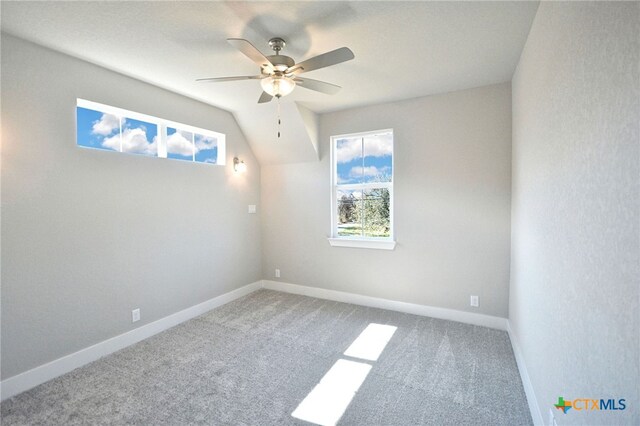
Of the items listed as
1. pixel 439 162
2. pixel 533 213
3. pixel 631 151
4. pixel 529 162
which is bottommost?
pixel 533 213

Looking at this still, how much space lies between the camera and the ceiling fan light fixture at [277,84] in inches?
82.7

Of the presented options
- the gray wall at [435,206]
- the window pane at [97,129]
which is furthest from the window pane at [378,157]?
the window pane at [97,129]

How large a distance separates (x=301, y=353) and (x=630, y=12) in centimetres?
284

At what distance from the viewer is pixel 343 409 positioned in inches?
77.0

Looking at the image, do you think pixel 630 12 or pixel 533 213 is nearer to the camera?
pixel 630 12

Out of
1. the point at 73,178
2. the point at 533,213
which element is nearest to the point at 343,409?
the point at 533,213

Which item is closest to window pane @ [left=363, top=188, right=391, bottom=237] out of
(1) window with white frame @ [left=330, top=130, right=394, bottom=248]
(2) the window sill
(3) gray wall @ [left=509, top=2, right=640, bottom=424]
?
(1) window with white frame @ [left=330, top=130, right=394, bottom=248]

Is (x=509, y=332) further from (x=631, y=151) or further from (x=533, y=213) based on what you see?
(x=631, y=151)

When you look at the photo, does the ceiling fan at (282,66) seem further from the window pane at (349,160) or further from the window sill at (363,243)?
the window sill at (363,243)

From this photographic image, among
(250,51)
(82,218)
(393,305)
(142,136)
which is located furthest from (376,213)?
(82,218)

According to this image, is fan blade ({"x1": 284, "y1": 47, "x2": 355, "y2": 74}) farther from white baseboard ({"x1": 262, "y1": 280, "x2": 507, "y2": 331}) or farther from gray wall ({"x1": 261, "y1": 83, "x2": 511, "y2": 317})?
white baseboard ({"x1": 262, "y1": 280, "x2": 507, "y2": 331})

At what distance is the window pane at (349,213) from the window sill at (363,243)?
13cm

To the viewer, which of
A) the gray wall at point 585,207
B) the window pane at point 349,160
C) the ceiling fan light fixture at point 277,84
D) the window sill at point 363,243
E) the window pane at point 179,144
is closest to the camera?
the gray wall at point 585,207

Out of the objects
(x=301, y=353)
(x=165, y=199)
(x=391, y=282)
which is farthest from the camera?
(x=391, y=282)
